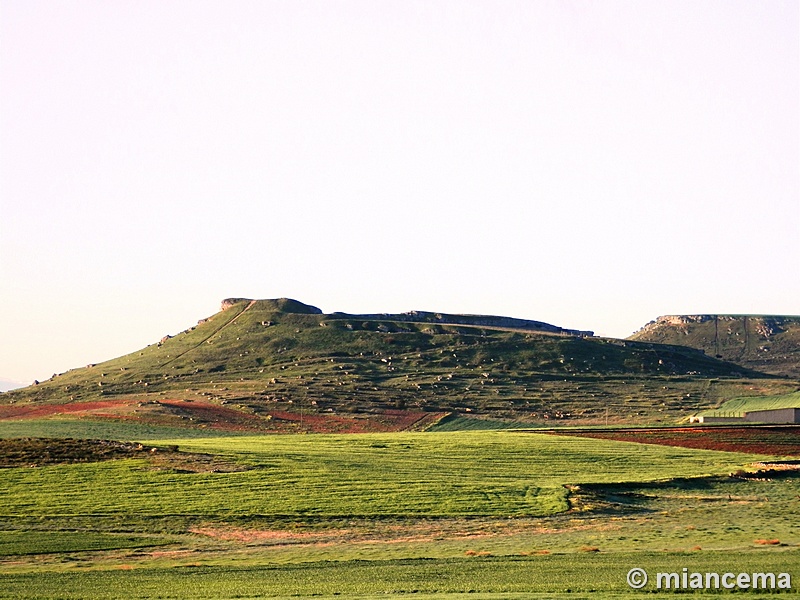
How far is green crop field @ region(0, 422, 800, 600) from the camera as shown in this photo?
3681 cm

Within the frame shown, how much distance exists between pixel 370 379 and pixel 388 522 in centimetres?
9882

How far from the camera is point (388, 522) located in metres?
51.9

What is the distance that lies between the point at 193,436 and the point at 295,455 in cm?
3283

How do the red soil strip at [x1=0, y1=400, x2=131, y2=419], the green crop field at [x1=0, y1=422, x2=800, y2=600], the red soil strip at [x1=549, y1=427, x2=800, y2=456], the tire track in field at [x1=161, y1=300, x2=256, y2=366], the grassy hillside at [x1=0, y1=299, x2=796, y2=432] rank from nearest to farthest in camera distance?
1. the green crop field at [x1=0, y1=422, x2=800, y2=600]
2. the red soil strip at [x1=549, y1=427, x2=800, y2=456]
3. the grassy hillside at [x1=0, y1=299, x2=796, y2=432]
4. the red soil strip at [x1=0, y1=400, x2=131, y2=419]
5. the tire track in field at [x1=161, y1=300, x2=256, y2=366]

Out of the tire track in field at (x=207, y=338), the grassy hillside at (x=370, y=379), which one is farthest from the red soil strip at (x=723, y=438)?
the tire track in field at (x=207, y=338)

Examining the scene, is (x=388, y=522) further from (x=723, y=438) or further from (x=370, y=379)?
(x=370, y=379)

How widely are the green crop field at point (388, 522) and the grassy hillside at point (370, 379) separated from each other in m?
44.8

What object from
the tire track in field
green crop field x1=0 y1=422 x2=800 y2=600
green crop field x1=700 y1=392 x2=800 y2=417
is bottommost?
green crop field x1=0 y1=422 x2=800 y2=600

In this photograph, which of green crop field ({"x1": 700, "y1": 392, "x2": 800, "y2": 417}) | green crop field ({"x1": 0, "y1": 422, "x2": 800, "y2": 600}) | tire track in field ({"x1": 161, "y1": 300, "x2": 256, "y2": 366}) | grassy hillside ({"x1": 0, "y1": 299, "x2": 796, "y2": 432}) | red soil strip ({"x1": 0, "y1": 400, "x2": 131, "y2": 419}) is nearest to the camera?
green crop field ({"x1": 0, "y1": 422, "x2": 800, "y2": 600})

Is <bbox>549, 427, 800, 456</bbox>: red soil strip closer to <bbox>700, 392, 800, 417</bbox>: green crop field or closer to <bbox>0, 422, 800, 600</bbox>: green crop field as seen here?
<bbox>0, 422, 800, 600</bbox>: green crop field

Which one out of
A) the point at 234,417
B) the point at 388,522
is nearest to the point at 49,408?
the point at 234,417

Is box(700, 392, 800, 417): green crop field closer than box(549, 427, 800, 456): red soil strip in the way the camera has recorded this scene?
No

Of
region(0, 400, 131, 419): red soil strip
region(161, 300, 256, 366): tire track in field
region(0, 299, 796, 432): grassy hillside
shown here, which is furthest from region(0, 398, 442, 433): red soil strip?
region(161, 300, 256, 366): tire track in field

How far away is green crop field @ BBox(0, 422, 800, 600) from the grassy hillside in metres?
44.8
